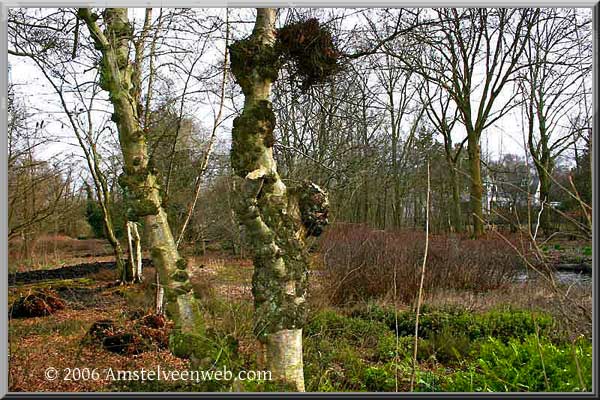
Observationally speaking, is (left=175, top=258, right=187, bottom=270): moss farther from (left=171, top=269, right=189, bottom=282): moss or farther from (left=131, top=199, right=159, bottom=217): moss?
(left=131, top=199, right=159, bottom=217): moss

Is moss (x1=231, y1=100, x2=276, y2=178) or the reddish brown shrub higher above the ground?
moss (x1=231, y1=100, x2=276, y2=178)

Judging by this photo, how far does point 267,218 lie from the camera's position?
2.94 m

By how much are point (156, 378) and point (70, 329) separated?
3.20 metres

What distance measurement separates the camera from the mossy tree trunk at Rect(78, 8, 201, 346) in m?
3.06

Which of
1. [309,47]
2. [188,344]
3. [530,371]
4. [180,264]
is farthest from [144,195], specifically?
[530,371]

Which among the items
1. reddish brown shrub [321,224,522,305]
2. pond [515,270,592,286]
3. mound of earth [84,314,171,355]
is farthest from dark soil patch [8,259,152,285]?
pond [515,270,592,286]

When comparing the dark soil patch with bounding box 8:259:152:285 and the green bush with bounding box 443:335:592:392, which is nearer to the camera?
the green bush with bounding box 443:335:592:392

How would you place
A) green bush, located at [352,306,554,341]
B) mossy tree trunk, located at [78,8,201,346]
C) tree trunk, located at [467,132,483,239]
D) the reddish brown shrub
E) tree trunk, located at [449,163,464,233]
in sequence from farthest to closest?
tree trunk, located at [449,163,464,233] < tree trunk, located at [467,132,483,239] < the reddish brown shrub < green bush, located at [352,306,554,341] < mossy tree trunk, located at [78,8,201,346]

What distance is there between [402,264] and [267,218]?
599 cm

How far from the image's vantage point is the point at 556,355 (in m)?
2.82

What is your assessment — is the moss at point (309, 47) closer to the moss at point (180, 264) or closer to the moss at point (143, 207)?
the moss at point (143, 207)

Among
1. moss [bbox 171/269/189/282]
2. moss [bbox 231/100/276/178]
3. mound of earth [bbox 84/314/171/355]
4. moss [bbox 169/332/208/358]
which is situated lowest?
mound of earth [bbox 84/314/171/355]

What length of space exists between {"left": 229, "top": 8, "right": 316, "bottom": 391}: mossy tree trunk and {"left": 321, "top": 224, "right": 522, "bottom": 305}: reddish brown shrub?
4702mm

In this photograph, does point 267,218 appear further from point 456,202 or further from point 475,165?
point 456,202
